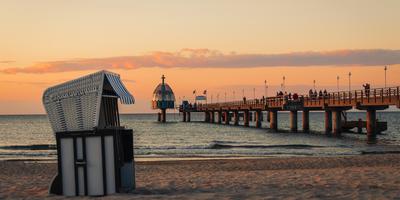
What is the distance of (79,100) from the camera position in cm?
1070

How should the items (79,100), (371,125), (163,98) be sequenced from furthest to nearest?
(163,98), (371,125), (79,100)

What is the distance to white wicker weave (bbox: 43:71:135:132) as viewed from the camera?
415 inches

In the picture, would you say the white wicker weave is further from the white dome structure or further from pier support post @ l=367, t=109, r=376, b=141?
the white dome structure

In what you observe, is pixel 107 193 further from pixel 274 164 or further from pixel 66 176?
pixel 274 164

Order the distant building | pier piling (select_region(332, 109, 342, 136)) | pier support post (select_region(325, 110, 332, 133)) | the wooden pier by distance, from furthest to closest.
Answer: the distant building < pier support post (select_region(325, 110, 332, 133)) < pier piling (select_region(332, 109, 342, 136)) < the wooden pier

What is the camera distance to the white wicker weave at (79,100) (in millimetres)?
10536

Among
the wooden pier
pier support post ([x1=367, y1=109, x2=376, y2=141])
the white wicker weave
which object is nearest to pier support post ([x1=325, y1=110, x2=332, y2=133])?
the wooden pier

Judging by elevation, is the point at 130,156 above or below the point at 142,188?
above

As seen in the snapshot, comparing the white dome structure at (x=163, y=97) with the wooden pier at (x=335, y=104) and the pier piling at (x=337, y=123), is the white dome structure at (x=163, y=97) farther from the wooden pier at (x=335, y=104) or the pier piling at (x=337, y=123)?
the pier piling at (x=337, y=123)

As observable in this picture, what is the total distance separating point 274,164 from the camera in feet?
68.8

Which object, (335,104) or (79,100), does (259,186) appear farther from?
(335,104)

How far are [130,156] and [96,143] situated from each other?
116 centimetres

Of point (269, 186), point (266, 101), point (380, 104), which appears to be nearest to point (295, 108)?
point (266, 101)

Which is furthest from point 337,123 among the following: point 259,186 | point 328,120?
point 259,186
